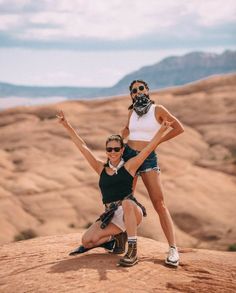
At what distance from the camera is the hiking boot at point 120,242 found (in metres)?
8.23

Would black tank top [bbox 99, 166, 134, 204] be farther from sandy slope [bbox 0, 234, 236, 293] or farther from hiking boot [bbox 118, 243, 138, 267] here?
sandy slope [bbox 0, 234, 236, 293]

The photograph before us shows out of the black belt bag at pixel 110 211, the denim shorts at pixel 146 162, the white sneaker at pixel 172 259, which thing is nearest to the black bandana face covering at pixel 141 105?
the denim shorts at pixel 146 162

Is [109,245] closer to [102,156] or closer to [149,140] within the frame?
[149,140]

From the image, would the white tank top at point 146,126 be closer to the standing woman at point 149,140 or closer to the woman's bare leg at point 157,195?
the standing woman at point 149,140

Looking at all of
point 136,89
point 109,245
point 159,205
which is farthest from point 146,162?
point 109,245

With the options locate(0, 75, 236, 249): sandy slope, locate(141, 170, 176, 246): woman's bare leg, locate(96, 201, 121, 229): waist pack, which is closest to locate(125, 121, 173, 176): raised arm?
locate(141, 170, 176, 246): woman's bare leg

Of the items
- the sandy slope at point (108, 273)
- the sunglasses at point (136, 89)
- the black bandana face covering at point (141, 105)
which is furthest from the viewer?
the sunglasses at point (136, 89)

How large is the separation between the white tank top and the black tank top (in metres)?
0.52

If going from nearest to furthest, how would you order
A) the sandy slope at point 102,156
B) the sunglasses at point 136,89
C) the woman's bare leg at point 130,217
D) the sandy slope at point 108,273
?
the sandy slope at point 108,273
the woman's bare leg at point 130,217
the sunglasses at point 136,89
the sandy slope at point 102,156

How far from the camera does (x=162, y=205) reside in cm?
782

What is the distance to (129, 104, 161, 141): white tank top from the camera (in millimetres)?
7695

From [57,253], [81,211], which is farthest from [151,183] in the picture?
[81,211]

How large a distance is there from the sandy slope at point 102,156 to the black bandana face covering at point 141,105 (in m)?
21.8

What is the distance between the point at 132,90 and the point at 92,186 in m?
29.4
